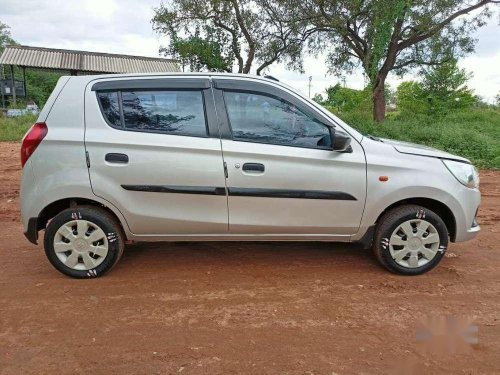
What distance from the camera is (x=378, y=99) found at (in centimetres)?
1673

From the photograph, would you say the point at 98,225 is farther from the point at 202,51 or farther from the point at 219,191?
the point at 202,51

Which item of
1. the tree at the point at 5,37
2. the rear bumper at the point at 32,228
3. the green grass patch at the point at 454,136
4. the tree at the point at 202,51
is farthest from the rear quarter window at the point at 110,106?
the tree at the point at 5,37

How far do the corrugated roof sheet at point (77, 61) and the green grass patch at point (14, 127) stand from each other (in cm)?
634

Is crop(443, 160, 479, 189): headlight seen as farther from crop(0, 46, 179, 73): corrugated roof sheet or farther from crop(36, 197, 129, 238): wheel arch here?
crop(0, 46, 179, 73): corrugated roof sheet

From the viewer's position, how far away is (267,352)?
2779mm

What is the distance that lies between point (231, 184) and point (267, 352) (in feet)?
4.90

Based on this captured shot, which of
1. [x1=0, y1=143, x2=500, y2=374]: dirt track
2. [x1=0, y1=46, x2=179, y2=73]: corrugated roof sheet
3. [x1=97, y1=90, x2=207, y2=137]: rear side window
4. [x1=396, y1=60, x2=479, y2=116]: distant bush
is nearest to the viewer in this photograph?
[x1=0, y1=143, x2=500, y2=374]: dirt track

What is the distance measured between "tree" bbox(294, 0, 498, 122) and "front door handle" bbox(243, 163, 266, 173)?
11.4 metres

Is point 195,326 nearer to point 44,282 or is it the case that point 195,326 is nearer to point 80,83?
point 44,282

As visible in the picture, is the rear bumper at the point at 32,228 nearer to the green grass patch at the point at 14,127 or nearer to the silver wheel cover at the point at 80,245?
the silver wheel cover at the point at 80,245

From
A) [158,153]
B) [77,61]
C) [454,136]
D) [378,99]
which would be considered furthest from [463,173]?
[77,61]

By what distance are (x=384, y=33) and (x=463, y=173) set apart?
12.0 m

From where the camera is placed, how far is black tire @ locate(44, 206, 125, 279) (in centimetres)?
380

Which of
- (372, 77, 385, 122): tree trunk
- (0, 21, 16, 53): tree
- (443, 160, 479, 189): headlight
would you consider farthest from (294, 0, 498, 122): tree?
(0, 21, 16, 53): tree
